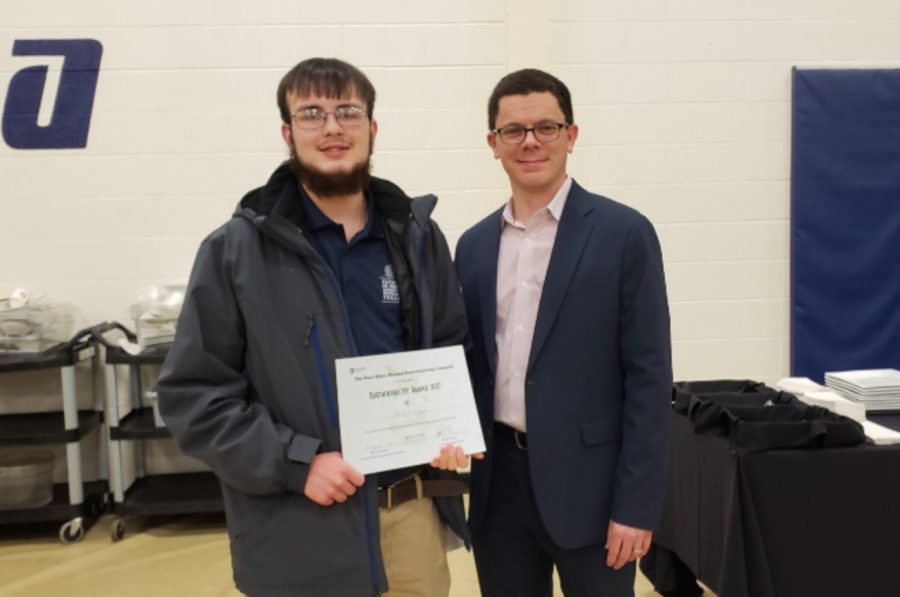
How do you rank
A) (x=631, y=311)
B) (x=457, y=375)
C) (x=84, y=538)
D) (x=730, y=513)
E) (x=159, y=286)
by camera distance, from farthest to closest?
(x=159, y=286), (x=84, y=538), (x=730, y=513), (x=631, y=311), (x=457, y=375)

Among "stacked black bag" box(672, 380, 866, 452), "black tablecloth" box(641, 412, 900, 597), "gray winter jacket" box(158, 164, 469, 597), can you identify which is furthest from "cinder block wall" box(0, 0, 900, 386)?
"gray winter jacket" box(158, 164, 469, 597)

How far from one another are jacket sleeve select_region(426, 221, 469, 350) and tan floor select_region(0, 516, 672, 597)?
158 cm

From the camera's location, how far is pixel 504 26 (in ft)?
12.2

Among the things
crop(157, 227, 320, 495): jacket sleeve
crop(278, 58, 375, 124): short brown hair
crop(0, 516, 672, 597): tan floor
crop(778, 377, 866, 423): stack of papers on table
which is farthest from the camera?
crop(0, 516, 672, 597): tan floor

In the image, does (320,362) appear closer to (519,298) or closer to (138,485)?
(519,298)

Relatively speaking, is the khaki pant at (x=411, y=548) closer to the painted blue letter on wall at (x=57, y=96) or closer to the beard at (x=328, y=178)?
the beard at (x=328, y=178)

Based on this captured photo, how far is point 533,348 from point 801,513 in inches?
40.7

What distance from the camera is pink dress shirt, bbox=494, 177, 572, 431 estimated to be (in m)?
1.60

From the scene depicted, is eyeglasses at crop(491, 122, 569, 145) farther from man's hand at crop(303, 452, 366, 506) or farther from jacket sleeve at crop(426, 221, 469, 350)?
man's hand at crop(303, 452, 366, 506)

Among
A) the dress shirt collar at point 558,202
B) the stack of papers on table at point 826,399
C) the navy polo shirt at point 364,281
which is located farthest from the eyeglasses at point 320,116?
the stack of papers on table at point 826,399

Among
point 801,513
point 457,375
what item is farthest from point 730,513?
point 457,375

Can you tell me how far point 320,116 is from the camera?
1.39 meters

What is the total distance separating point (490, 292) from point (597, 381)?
313 mm

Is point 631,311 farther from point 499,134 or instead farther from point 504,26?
point 504,26
